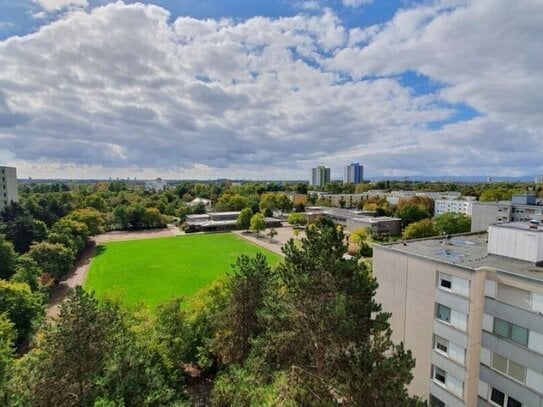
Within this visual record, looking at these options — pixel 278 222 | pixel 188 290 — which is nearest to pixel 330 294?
pixel 188 290

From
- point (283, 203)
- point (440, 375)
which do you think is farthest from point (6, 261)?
point (283, 203)

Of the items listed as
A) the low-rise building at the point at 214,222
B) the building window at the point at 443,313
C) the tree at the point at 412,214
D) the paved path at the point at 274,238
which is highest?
the building window at the point at 443,313

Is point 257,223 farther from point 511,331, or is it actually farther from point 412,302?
point 511,331

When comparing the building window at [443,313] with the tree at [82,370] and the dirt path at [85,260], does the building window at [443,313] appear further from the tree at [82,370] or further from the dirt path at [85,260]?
the dirt path at [85,260]

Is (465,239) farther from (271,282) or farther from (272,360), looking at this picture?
(272,360)

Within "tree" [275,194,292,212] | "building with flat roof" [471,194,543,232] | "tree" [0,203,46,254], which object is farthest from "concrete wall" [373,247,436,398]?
"tree" [275,194,292,212]

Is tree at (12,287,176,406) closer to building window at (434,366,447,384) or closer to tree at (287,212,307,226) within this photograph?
building window at (434,366,447,384)

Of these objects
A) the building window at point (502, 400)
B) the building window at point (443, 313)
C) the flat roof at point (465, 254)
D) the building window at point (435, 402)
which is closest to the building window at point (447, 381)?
the building window at point (435, 402)
